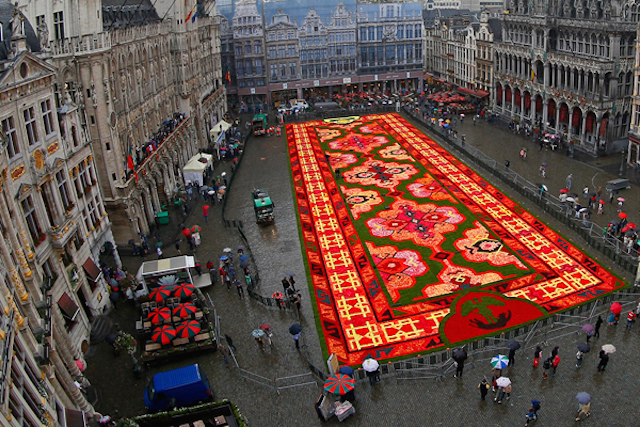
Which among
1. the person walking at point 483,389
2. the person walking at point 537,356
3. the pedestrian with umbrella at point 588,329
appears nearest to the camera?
the person walking at point 483,389

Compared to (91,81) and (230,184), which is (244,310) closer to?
(91,81)

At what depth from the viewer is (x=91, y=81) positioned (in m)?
40.4

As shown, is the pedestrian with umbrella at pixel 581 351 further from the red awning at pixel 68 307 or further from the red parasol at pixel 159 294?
the red awning at pixel 68 307

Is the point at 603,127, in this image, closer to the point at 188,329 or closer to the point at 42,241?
the point at 188,329

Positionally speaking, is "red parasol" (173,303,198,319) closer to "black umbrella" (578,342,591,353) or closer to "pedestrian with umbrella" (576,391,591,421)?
"pedestrian with umbrella" (576,391,591,421)

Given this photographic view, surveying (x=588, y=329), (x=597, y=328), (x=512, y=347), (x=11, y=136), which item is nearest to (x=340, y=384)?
(x=512, y=347)

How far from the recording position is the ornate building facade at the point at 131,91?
129ft

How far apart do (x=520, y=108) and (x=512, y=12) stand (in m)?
13.5

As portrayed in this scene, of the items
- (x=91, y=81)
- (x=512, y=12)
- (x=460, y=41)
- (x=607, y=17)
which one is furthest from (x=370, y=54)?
(x=91, y=81)

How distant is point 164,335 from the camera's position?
99.3 ft

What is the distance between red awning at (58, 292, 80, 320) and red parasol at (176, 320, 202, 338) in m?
5.79

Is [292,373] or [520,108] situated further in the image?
[520,108]

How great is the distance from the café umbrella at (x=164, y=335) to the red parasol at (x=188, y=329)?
40 centimetres

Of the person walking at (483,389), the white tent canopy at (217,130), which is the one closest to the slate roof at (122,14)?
the white tent canopy at (217,130)
